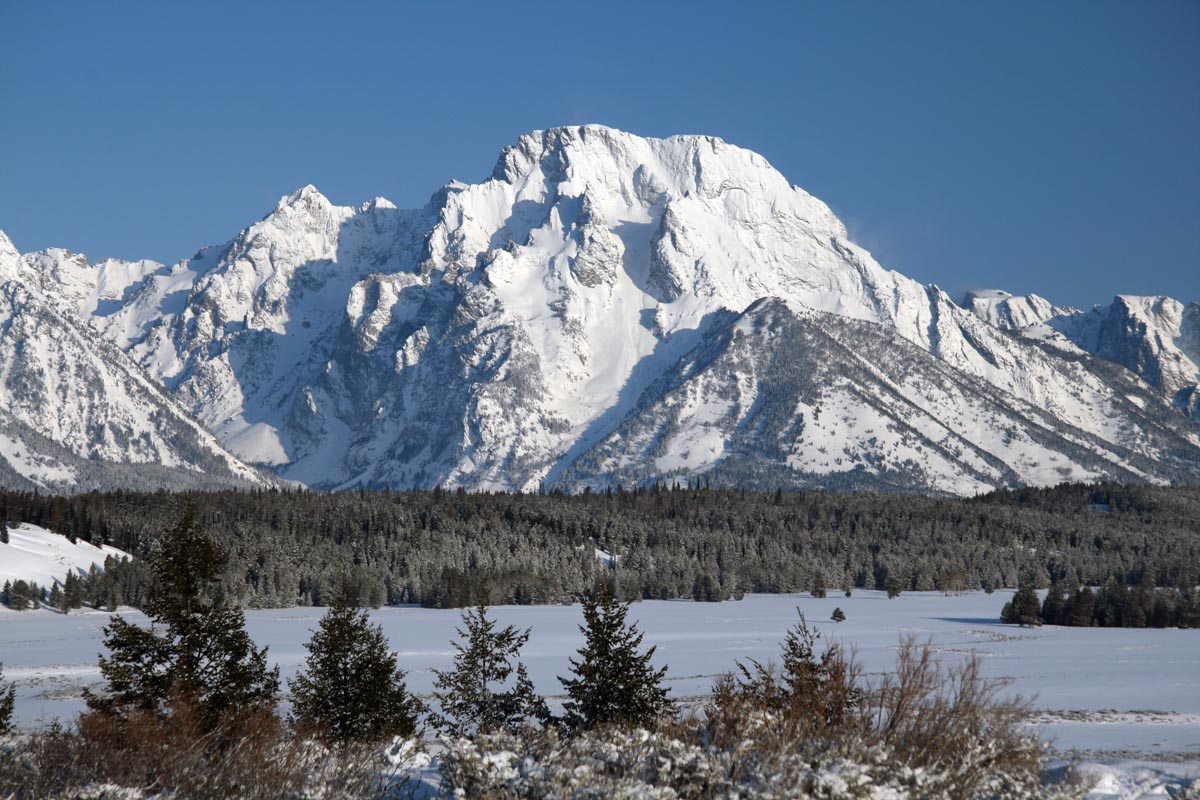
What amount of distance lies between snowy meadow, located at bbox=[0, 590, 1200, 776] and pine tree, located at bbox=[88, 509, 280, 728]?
9801 millimetres

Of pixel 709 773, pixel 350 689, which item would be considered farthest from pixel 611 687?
pixel 709 773

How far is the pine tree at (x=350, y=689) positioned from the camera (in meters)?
34.0

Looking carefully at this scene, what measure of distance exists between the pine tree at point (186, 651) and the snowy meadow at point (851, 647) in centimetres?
980

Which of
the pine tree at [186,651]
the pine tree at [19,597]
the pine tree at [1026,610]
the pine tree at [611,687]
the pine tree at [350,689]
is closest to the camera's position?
the pine tree at [186,651]

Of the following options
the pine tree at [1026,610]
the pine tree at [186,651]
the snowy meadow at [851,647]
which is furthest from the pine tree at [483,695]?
the pine tree at [1026,610]

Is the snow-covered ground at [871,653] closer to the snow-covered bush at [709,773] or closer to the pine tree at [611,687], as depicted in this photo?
the snow-covered bush at [709,773]

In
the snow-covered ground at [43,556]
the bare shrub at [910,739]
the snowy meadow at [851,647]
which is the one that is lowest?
the snowy meadow at [851,647]

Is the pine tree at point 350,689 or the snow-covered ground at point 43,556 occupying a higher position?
the snow-covered ground at point 43,556

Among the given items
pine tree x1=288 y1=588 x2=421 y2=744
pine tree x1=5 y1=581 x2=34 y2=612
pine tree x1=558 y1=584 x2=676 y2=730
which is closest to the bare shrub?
pine tree x1=558 y1=584 x2=676 y2=730

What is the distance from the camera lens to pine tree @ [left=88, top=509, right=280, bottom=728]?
31281 mm

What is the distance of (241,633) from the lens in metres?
33.3

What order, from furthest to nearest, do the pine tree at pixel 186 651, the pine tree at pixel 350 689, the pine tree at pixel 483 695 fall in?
the pine tree at pixel 483 695 < the pine tree at pixel 350 689 < the pine tree at pixel 186 651

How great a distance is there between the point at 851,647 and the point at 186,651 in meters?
50.6

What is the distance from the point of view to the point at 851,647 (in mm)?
72750
